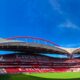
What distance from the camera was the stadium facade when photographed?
67250 mm

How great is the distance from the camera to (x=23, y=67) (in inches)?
2687

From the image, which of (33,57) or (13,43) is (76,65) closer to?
(33,57)

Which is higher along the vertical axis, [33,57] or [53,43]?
[53,43]

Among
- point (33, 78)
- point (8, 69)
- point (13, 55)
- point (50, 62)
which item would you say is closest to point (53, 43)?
point (50, 62)

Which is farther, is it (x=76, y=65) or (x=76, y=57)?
(x=76, y=57)

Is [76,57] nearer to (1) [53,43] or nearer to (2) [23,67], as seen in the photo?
(1) [53,43]

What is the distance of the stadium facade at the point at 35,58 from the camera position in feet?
221

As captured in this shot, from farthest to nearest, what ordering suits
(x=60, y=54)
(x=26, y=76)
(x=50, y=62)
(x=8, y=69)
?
(x=60, y=54)
(x=50, y=62)
(x=8, y=69)
(x=26, y=76)

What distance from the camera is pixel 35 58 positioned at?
247 feet

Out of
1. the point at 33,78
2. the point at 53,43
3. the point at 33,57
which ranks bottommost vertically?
the point at 33,78

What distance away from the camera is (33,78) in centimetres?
2888

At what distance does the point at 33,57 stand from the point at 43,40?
7750mm

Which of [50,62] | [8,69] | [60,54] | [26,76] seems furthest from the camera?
[60,54]

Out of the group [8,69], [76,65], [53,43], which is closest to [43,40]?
[53,43]
